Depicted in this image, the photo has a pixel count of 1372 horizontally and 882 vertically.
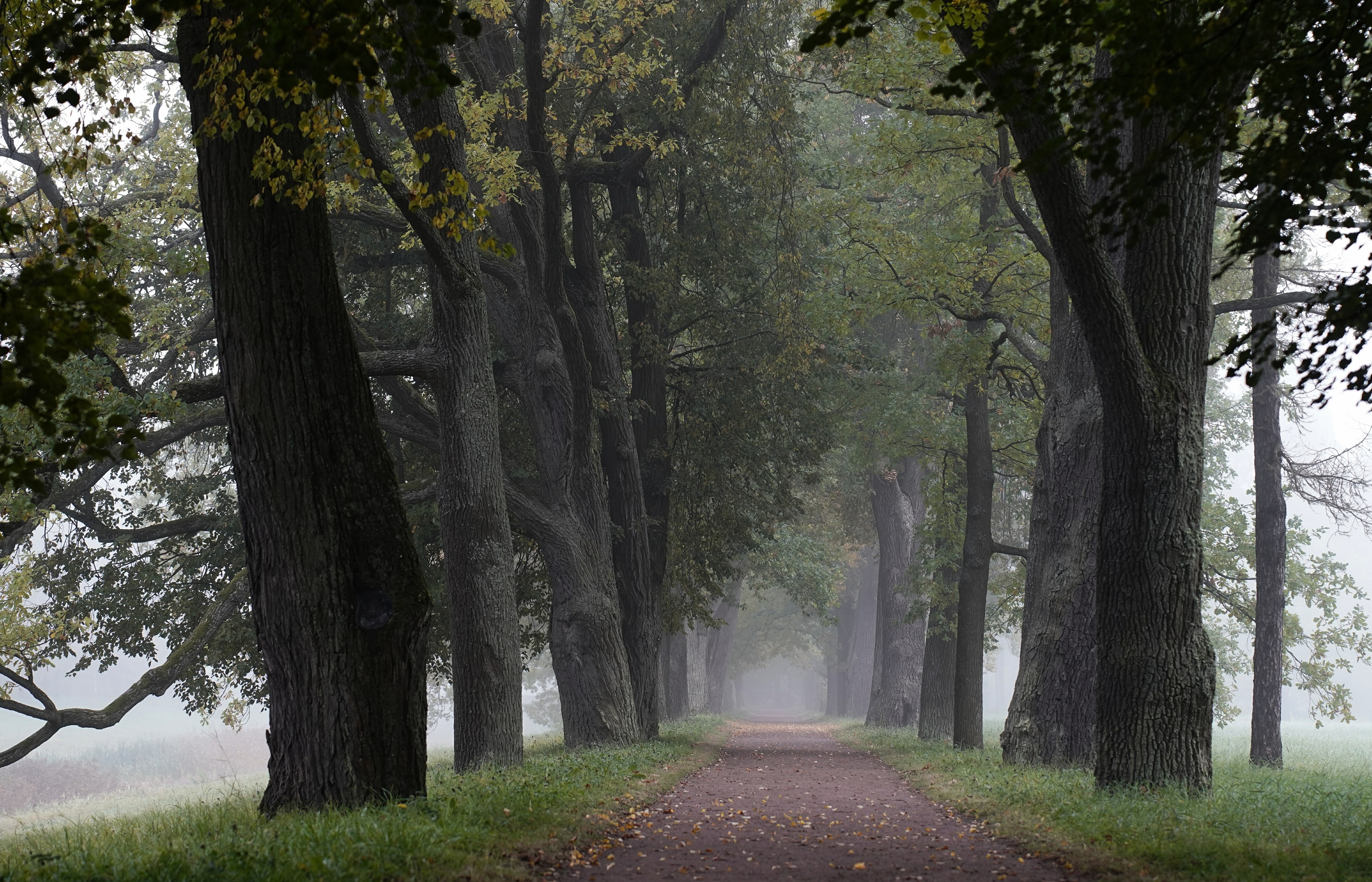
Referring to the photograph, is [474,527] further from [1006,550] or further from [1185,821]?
Result: [1006,550]

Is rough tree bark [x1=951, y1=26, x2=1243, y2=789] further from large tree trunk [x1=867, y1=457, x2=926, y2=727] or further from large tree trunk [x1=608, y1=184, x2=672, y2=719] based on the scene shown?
large tree trunk [x1=867, y1=457, x2=926, y2=727]

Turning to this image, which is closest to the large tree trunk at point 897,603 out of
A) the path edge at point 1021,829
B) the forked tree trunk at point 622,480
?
the forked tree trunk at point 622,480

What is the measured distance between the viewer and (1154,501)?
9.12m

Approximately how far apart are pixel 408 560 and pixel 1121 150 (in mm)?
7867

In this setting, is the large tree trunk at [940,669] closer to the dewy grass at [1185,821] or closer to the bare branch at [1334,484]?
the bare branch at [1334,484]

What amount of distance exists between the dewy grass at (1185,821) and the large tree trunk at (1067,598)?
70 cm

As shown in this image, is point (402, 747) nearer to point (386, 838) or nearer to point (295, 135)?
point (386, 838)

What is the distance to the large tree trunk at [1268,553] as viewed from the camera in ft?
52.6

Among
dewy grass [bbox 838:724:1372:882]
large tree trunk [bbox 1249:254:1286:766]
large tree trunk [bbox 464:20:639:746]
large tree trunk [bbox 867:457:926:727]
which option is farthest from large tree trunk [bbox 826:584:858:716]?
A: dewy grass [bbox 838:724:1372:882]

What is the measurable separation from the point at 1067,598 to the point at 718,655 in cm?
3594

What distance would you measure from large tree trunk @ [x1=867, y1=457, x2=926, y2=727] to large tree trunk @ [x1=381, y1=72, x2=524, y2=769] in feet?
55.0

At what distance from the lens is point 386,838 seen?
5.80m

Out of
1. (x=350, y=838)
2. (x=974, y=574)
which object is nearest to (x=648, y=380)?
(x=974, y=574)

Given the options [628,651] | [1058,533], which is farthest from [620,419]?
[1058,533]
